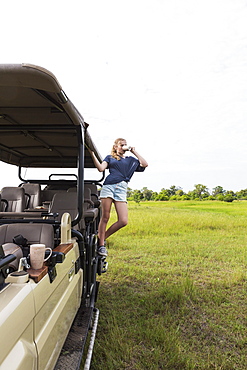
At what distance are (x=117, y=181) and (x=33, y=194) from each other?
2.82m

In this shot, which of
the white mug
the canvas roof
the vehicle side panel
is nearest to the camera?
the vehicle side panel

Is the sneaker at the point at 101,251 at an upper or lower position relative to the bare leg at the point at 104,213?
lower

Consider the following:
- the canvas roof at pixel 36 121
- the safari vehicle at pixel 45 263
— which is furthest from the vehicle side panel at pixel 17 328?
the canvas roof at pixel 36 121

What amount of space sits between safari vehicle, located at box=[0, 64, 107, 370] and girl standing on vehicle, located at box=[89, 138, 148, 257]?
486 mm

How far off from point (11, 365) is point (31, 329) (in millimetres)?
275

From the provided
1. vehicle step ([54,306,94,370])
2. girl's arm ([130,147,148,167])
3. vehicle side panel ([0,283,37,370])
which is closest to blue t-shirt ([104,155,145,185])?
girl's arm ([130,147,148,167])

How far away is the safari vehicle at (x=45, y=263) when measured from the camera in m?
1.46

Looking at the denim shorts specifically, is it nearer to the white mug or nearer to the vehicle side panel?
the white mug

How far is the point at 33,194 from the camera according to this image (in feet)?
22.3

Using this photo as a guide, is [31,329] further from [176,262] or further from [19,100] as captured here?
[176,262]

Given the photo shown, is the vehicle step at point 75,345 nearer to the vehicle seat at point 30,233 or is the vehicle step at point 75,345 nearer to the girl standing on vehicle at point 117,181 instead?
the vehicle seat at point 30,233

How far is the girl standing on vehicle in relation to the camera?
4664 mm

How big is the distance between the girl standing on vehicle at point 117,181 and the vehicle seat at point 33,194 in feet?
8.00

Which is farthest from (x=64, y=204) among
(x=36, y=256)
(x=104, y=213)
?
(x=36, y=256)
